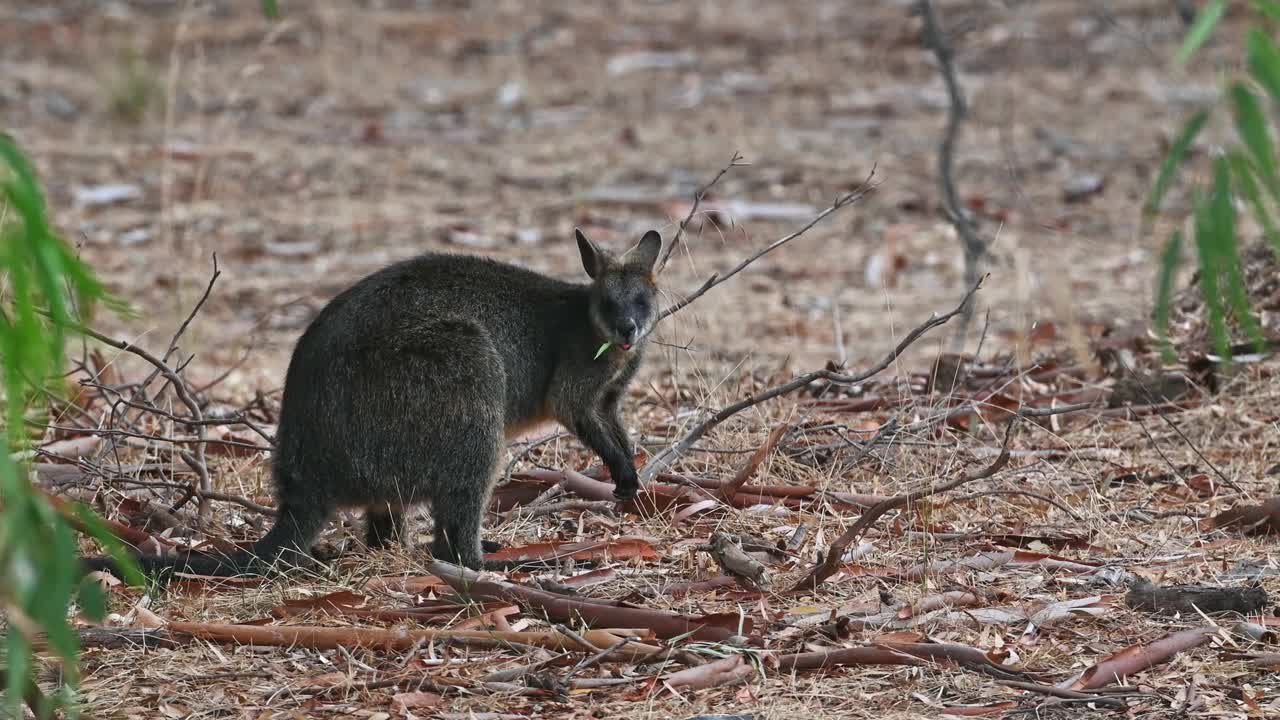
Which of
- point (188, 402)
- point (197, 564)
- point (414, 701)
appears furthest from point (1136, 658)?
point (188, 402)

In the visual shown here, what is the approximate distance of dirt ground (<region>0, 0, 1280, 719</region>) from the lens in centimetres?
384

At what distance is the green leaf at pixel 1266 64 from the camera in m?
2.19

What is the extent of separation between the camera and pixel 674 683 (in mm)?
A: 3660

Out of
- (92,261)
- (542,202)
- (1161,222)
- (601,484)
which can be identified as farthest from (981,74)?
(601,484)

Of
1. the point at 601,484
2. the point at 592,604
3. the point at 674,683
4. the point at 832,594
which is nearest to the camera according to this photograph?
the point at 674,683

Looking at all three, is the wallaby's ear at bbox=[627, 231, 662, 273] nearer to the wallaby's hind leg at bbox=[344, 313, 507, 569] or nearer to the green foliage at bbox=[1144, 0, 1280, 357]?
the wallaby's hind leg at bbox=[344, 313, 507, 569]

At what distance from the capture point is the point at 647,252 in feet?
17.6

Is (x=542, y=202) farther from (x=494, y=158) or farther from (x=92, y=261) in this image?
(x=92, y=261)

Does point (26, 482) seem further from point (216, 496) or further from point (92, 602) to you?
point (216, 496)

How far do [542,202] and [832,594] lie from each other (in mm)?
7216

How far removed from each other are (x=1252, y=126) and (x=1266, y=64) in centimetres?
9

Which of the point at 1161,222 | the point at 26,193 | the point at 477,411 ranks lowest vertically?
the point at 1161,222

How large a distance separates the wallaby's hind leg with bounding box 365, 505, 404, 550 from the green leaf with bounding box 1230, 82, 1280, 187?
2954mm

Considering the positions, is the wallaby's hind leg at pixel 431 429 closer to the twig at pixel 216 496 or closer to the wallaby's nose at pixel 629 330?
the twig at pixel 216 496
